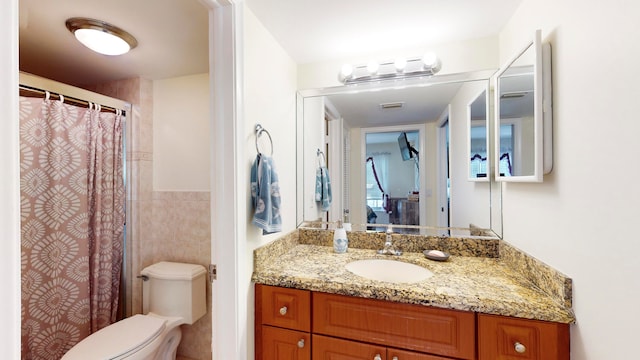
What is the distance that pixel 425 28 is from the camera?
55.0 inches

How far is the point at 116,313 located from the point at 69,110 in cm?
146

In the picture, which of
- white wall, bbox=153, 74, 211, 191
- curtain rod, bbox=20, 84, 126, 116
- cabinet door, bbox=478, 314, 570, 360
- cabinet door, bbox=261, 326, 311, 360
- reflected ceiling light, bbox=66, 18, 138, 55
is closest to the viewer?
cabinet door, bbox=478, 314, 570, 360

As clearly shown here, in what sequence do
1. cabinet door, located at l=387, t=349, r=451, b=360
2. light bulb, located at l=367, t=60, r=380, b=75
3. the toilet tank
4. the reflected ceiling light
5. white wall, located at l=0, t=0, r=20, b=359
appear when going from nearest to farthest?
white wall, located at l=0, t=0, r=20, b=359 → cabinet door, located at l=387, t=349, r=451, b=360 → the reflected ceiling light → light bulb, located at l=367, t=60, r=380, b=75 → the toilet tank

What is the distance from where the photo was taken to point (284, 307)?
1215mm

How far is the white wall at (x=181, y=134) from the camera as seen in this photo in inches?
77.0

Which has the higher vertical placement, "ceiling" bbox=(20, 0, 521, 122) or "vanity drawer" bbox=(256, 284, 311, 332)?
"ceiling" bbox=(20, 0, 521, 122)

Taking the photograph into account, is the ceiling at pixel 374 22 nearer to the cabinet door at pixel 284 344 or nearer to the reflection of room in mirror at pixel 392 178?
the reflection of room in mirror at pixel 392 178

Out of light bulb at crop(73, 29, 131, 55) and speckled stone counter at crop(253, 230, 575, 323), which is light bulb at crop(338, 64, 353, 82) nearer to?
speckled stone counter at crop(253, 230, 575, 323)

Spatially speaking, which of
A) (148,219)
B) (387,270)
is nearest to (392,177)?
(387,270)

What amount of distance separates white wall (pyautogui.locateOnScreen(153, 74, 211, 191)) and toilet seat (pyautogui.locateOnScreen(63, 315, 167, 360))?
90 centimetres

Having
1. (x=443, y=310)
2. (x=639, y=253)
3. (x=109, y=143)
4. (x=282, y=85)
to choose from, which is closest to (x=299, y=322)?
(x=443, y=310)

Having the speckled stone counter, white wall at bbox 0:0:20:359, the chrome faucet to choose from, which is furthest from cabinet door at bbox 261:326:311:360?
white wall at bbox 0:0:20:359

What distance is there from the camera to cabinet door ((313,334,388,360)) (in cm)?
109

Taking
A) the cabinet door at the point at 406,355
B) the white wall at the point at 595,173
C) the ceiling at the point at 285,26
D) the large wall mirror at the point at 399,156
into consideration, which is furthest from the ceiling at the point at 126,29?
the cabinet door at the point at 406,355
